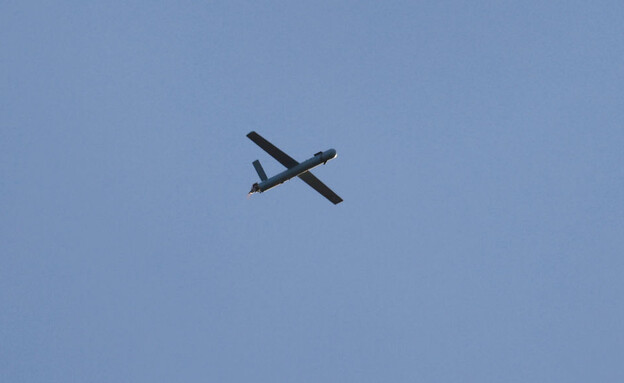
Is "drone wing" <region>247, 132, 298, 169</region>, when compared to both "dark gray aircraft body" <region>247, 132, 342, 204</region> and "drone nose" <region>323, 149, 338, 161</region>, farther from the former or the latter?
"drone nose" <region>323, 149, 338, 161</region>

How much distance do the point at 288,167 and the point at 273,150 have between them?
2.31m

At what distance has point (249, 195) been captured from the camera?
7444 cm

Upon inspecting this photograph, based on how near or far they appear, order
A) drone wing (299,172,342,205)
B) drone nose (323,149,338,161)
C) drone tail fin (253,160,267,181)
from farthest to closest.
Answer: drone tail fin (253,160,267,181), drone wing (299,172,342,205), drone nose (323,149,338,161)

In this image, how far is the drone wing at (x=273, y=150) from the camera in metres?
69.8

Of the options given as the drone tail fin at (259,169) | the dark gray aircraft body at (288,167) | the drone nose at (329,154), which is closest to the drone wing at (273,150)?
the dark gray aircraft body at (288,167)

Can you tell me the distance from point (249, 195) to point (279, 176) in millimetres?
3751

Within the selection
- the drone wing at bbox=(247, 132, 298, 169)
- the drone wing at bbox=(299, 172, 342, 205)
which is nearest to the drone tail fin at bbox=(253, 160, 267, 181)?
the drone wing at bbox=(247, 132, 298, 169)

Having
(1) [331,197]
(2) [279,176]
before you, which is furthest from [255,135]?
(1) [331,197]

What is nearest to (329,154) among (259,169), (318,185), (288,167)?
(288,167)

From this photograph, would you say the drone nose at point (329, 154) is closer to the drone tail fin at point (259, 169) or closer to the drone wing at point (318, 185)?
the drone wing at point (318, 185)

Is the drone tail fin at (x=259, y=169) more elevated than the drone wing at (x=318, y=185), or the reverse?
the drone tail fin at (x=259, y=169)

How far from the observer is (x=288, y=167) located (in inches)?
2822

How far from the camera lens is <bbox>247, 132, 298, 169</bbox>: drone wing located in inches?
2749

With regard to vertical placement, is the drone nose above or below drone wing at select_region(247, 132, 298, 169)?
below
